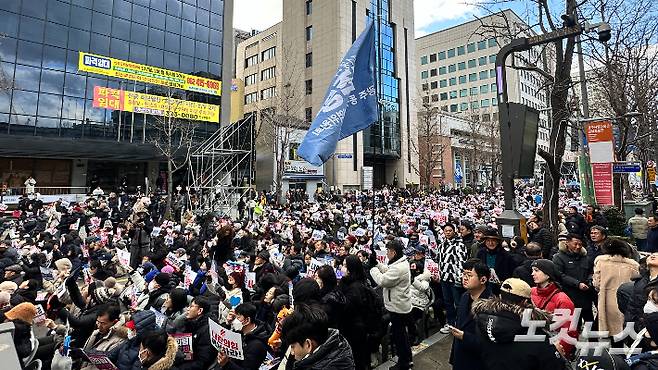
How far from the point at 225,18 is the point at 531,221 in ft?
122

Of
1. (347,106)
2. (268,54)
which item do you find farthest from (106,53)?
(347,106)

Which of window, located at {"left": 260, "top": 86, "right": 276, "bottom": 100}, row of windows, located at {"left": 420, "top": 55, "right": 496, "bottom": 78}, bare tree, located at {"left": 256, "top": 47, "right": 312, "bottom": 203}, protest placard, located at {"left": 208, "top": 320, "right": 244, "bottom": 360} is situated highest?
row of windows, located at {"left": 420, "top": 55, "right": 496, "bottom": 78}

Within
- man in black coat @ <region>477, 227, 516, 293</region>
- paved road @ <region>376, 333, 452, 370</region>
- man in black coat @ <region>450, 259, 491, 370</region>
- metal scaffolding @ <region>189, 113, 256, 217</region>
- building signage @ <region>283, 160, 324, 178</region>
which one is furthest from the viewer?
building signage @ <region>283, 160, 324, 178</region>

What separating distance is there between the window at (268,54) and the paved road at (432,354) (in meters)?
52.0

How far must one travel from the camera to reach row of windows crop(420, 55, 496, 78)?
68.9m

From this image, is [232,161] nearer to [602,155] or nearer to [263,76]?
[602,155]

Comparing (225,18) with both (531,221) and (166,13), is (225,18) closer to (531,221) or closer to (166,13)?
(166,13)

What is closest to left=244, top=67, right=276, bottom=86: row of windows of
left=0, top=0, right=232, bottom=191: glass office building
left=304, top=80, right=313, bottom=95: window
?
left=304, top=80, right=313, bottom=95: window

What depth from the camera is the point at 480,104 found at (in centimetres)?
6950

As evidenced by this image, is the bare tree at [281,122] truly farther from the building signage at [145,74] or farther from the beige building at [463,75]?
the beige building at [463,75]

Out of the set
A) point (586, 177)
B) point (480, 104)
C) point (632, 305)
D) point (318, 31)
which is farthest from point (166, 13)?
point (480, 104)

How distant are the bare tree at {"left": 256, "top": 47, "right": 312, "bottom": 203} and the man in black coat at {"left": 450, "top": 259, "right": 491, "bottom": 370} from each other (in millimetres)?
23745

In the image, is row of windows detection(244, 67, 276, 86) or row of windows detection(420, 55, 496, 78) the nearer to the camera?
row of windows detection(244, 67, 276, 86)

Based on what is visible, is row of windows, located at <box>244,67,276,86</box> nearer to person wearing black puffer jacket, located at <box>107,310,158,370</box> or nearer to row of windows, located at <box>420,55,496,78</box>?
row of windows, located at <box>420,55,496,78</box>
